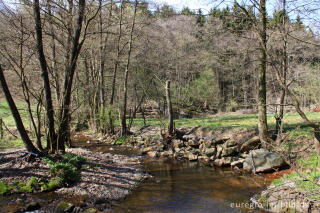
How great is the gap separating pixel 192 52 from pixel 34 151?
2612 cm

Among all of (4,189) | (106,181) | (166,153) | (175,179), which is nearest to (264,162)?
(175,179)

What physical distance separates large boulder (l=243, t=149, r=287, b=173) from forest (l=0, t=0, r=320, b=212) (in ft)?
0.68

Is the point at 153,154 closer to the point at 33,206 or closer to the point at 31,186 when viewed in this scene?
the point at 31,186

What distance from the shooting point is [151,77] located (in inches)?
690

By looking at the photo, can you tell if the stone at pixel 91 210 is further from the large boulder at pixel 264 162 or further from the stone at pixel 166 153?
the stone at pixel 166 153

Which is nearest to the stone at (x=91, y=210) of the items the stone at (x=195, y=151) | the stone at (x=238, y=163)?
the stone at (x=238, y=163)

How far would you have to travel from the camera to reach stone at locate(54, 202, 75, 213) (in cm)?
560

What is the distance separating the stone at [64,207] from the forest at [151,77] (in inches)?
53.5

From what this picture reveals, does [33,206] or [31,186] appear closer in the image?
[33,206]

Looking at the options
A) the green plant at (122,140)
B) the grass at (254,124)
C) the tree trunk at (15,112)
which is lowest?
the green plant at (122,140)

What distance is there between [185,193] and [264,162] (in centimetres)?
340

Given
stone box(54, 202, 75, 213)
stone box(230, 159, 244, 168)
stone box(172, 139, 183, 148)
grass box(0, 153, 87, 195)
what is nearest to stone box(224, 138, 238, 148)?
stone box(230, 159, 244, 168)

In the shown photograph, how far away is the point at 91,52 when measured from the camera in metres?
16.7

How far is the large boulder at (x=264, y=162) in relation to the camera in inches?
334
